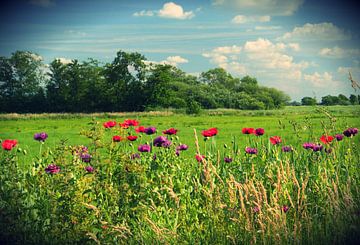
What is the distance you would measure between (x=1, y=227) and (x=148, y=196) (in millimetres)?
1504

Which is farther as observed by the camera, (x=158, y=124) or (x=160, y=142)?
(x=158, y=124)

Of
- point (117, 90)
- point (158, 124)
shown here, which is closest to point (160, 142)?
point (117, 90)

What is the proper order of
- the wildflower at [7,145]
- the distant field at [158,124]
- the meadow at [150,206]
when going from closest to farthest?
the meadow at [150,206], the wildflower at [7,145], the distant field at [158,124]

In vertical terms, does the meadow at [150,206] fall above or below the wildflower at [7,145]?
below

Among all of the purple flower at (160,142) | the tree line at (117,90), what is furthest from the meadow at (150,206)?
the tree line at (117,90)

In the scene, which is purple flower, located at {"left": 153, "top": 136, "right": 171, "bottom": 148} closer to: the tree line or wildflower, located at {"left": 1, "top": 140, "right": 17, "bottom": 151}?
wildflower, located at {"left": 1, "top": 140, "right": 17, "bottom": 151}

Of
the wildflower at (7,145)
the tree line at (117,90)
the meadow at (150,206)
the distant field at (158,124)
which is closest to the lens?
the meadow at (150,206)

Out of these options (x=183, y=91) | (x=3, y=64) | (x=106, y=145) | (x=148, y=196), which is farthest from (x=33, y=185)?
(x=183, y=91)

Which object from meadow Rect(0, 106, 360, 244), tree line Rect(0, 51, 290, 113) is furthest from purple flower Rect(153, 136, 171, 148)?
tree line Rect(0, 51, 290, 113)

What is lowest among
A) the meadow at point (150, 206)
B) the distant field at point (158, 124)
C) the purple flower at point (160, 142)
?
the distant field at point (158, 124)

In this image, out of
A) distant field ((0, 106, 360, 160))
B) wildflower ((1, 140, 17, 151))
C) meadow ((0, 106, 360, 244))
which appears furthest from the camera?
distant field ((0, 106, 360, 160))

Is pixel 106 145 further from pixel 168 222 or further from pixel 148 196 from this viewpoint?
pixel 168 222

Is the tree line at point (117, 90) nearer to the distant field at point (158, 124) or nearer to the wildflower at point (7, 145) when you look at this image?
the distant field at point (158, 124)

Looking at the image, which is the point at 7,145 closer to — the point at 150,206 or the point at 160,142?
the point at 160,142
